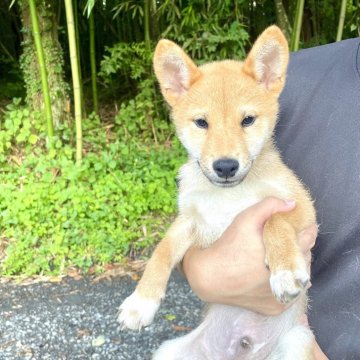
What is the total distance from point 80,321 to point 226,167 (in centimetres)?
245

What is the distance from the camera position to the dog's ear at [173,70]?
7.64 feet

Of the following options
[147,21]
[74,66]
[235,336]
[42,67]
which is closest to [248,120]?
[235,336]

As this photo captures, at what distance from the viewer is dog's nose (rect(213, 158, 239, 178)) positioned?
215cm

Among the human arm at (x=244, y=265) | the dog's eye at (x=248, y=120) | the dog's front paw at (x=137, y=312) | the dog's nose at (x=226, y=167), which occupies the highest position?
the dog's eye at (x=248, y=120)

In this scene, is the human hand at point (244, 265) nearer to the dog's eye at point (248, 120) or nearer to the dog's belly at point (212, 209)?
the dog's belly at point (212, 209)

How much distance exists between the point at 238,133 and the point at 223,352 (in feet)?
3.27

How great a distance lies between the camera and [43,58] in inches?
203

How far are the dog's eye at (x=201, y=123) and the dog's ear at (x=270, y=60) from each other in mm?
316

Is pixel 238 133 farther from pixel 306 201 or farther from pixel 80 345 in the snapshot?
pixel 80 345

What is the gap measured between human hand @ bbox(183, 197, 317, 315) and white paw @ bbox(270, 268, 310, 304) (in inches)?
5.2

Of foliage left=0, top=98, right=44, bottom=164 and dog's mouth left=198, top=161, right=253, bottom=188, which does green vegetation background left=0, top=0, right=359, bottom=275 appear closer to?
foliage left=0, top=98, right=44, bottom=164

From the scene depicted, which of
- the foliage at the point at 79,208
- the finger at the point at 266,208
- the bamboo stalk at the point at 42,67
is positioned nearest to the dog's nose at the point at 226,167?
the finger at the point at 266,208

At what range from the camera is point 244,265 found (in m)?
2.06

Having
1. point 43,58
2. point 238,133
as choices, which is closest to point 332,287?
point 238,133
